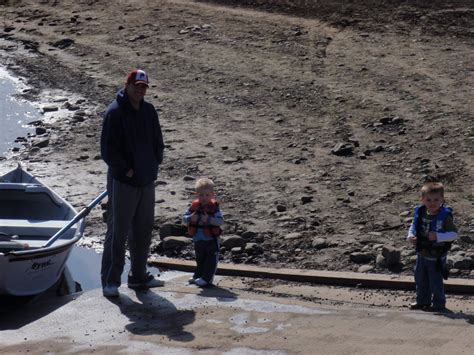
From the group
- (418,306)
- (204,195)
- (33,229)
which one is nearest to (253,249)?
(204,195)

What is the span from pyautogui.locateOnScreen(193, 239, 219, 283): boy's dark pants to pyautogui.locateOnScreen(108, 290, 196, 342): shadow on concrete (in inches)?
19.0

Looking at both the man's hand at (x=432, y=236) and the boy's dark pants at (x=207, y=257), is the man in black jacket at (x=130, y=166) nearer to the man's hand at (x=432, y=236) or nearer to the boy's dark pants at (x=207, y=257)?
the boy's dark pants at (x=207, y=257)

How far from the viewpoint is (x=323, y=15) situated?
2156cm

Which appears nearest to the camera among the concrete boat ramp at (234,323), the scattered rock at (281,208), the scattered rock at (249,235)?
the concrete boat ramp at (234,323)

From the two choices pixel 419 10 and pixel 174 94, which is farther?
pixel 419 10

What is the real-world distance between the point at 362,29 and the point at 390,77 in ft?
8.78

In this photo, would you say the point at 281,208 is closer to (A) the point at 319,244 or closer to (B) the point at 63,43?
(A) the point at 319,244

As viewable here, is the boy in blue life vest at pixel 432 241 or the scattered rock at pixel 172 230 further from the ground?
the boy in blue life vest at pixel 432 241

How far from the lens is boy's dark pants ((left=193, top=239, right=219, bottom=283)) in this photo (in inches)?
408

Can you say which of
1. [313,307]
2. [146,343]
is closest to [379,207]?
[313,307]

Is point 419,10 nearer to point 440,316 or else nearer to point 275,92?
point 275,92

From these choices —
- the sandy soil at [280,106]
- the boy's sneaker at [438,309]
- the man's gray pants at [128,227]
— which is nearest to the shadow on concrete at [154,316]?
the man's gray pants at [128,227]

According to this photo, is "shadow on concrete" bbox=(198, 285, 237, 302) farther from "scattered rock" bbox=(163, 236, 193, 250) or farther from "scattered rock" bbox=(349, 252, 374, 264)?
"scattered rock" bbox=(163, 236, 193, 250)

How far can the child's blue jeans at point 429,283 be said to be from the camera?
9094mm
